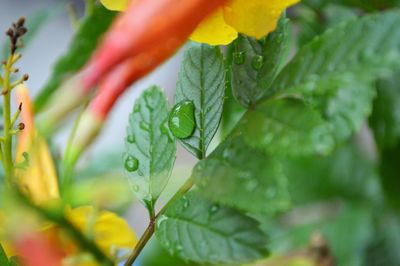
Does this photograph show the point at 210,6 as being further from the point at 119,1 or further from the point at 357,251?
the point at 357,251

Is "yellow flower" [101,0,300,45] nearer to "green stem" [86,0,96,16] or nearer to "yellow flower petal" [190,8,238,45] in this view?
"yellow flower petal" [190,8,238,45]

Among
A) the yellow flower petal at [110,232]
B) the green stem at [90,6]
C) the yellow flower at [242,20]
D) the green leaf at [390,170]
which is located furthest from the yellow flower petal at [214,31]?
the green leaf at [390,170]

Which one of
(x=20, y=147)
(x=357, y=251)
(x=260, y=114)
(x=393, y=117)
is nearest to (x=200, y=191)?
(x=260, y=114)

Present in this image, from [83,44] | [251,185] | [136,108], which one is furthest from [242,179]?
[83,44]

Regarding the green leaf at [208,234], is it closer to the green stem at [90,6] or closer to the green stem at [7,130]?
the green stem at [7,130]

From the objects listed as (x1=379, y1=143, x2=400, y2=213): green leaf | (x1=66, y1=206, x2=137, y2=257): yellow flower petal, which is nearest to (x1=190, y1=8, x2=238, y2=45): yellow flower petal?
(x1=66, y1=206, x2=137, y2=257): yellow flower petal

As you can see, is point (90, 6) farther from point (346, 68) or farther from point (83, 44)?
point (346, 68)

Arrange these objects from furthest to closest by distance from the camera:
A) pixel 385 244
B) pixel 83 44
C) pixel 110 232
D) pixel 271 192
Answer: pixel 385 244, pixel 83 44, pixel 110 232, pixel 271 192
